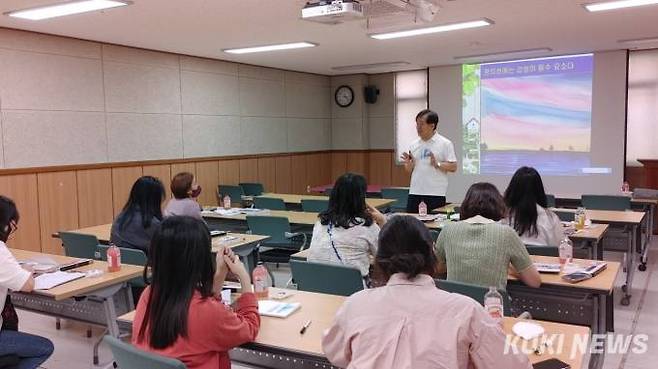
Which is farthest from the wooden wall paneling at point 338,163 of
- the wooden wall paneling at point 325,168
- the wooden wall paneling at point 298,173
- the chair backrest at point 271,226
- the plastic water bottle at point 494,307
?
the plastic water bottle at point 494,307

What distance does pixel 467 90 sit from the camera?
9.86 meters

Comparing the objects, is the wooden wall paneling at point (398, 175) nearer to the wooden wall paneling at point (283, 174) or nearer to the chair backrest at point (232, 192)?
the wooden wall paneling at point (283, 174)

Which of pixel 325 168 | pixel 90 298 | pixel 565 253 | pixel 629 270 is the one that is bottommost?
pixel 629 270

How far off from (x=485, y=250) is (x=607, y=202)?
419 cm

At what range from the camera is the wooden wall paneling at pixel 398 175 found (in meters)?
11.1

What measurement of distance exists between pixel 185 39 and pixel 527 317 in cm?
578

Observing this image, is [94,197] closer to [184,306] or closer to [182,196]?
[182,196]

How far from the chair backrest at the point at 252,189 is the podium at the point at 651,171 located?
5.85 m

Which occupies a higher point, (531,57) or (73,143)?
(531,57)

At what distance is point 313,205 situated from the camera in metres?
6.52

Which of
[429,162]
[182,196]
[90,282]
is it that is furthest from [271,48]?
[90,282]

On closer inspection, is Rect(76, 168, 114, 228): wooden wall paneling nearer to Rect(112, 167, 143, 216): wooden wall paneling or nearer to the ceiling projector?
Rect(112, 167, 143, 216): wooden wall paneling

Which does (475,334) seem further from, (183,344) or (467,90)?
(467,90)

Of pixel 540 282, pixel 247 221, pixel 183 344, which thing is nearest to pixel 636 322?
pixel 540 282
